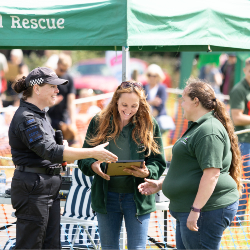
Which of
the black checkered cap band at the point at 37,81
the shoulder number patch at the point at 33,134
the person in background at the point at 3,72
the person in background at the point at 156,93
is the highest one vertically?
the person in background at the point at 3,72

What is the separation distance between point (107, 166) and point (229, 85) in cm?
1192

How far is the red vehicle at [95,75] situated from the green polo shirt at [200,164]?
1184 centimetres

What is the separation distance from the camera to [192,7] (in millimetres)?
3574

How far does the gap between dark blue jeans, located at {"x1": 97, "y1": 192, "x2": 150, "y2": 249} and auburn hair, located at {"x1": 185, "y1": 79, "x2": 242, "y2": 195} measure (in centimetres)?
79

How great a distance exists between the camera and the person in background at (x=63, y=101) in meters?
7.25

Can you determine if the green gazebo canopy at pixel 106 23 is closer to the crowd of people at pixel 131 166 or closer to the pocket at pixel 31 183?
the crowd of people at pixel 131 166

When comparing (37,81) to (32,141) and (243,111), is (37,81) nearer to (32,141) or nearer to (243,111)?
(32,141)

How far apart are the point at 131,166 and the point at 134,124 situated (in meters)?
0.38

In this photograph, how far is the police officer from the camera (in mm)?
2838

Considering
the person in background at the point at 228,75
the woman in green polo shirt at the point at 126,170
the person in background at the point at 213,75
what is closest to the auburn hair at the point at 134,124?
the woman in green polo shirt at the point at 126,170

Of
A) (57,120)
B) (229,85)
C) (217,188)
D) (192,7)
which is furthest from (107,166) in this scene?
(229,85)

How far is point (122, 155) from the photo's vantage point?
122 inches

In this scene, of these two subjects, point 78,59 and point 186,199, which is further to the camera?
point 78,59

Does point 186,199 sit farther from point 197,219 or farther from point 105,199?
point 105,199
